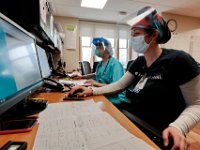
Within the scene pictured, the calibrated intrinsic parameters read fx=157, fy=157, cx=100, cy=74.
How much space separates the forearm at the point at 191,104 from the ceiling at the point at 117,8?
321 centimetres

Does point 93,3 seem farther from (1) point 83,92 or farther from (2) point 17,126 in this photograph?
(2) point 17,126

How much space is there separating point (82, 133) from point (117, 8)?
399cm

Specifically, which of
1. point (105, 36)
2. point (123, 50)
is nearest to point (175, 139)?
point (105, 36)

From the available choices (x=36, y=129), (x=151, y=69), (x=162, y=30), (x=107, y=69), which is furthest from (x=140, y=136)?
(x=107, y=69)

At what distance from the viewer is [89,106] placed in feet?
2.72

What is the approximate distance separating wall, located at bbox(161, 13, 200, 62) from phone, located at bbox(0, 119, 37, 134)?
4560mm

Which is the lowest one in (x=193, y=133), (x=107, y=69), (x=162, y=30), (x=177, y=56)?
(x=193, y=133)

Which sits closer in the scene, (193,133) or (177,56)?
(177,56)

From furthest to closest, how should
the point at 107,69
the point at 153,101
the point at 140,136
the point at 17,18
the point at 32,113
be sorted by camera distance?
the point at 107,69 < the point at 17,18 < the point at 153,101 < the point at 32,113 < the point at 140,136

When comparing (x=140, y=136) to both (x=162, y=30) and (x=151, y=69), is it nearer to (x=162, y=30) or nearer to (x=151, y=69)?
(x=151, y=69)

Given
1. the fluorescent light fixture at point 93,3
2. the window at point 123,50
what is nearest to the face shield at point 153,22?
the fluorescent light fixture at point 93,3

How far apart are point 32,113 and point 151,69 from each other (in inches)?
29.0

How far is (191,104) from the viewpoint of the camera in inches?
32.4

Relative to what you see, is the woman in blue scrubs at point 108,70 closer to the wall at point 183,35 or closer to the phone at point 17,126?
the phone at point 17,126
